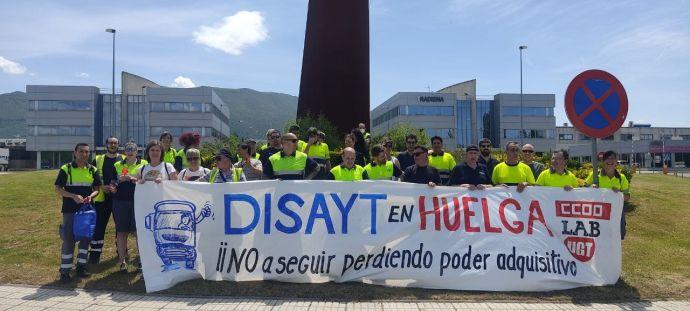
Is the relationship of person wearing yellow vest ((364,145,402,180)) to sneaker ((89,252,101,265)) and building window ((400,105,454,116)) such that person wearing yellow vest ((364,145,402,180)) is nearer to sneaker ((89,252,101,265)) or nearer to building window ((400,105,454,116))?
sneaker ((89,252,101,265))

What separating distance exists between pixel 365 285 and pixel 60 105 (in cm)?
7916

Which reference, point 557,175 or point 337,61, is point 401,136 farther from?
point 557,175

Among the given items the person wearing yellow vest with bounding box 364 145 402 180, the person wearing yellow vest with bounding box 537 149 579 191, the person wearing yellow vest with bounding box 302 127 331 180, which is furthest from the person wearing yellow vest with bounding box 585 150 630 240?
the person wearing yellow vest with bounding box 302 127 331 180

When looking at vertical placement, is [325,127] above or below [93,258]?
above

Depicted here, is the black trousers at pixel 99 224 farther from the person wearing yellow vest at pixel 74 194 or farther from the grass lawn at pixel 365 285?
the person wearing yellow vest at pixel 74 194

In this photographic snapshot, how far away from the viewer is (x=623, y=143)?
74.3m

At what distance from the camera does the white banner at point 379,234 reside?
616 centimetres

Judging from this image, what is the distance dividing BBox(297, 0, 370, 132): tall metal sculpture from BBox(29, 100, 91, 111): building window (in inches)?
2604

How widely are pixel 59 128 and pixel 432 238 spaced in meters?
79.0

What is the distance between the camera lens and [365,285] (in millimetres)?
6102

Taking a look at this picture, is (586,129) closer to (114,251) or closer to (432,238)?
(432,238)

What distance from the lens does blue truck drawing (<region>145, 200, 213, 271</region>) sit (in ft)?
20.6

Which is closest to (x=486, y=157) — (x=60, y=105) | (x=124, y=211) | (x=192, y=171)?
(x=192, y=171)

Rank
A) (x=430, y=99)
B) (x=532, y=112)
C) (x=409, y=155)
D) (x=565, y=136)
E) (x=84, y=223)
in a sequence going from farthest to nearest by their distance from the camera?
(x=565, y=136), (x=532, y=112), (x=430, y=99), (x=409, y=155), (x=84, y=223)
